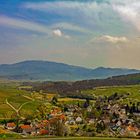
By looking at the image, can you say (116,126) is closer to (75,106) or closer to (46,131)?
(46,131)

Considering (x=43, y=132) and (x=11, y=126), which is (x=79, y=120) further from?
(x=43, y=132)

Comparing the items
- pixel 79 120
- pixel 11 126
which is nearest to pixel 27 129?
pixel 11 126

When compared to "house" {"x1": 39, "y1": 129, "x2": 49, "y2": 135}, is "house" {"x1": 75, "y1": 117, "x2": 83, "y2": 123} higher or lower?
higher

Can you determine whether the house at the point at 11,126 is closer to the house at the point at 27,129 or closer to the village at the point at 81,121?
the village at the point at 81,121

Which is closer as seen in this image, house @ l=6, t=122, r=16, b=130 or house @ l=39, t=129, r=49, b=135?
house @ l=39, t=129, r=49, b=135

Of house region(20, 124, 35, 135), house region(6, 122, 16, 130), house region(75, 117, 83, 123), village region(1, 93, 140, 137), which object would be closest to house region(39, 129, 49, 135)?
village region(1, 93, 140, 137)

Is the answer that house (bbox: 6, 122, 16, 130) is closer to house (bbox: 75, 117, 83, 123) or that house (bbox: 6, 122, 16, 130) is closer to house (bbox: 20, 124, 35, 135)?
house (bbox: 20, 124, 35, 135)

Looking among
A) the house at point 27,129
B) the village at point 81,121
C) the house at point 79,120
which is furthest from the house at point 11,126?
the house at point 79,120

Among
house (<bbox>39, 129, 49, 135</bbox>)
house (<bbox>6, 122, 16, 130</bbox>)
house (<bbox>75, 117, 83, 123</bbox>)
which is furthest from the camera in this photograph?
house (<bbox>75, 117, 83, 123</bbox>)

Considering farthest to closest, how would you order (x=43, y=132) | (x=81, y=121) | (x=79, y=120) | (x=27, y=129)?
(x=79, y=120), (x=81, y=121), (x=27, y=129), (x=43, y=132)
